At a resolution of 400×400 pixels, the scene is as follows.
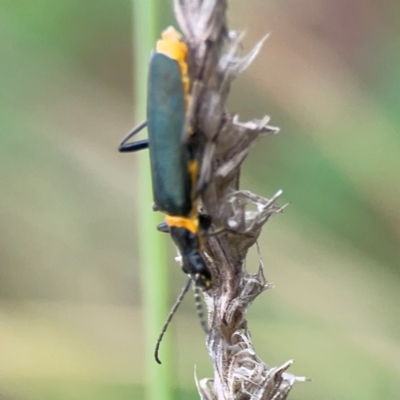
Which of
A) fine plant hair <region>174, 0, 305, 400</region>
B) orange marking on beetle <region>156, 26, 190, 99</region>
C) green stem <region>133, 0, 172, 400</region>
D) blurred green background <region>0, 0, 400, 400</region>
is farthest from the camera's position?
blurred green background <region>0, 0, 400, 400</region>

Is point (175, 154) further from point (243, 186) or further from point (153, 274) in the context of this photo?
point (243, 186)

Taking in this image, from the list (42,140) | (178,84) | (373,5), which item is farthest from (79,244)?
(373,5)

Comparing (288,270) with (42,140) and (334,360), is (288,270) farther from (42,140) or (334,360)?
(42,140)

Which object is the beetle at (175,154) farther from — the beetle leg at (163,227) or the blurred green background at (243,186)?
the blurred green background at (243,186)

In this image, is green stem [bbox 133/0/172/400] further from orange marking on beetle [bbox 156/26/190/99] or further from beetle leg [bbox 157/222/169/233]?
orange marking on beetle [bbox 156/26/190/99]

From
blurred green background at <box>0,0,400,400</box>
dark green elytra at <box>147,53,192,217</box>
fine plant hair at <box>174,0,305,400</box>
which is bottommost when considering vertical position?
fine plant hair at <box>174,0,305,400</box>

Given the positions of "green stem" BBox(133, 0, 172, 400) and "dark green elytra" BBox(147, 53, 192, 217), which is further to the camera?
"green stem" BBox(133, 0, 172, 400)

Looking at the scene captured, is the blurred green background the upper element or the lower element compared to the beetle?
upper

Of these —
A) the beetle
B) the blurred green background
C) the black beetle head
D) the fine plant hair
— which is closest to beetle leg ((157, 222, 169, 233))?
the beetle
